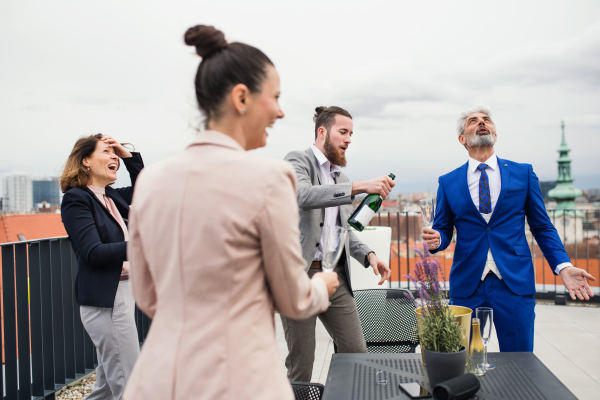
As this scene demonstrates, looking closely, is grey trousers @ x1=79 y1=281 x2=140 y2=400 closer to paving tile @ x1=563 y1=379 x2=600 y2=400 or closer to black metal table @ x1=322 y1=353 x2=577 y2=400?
black metal table @ x1=322 y1=353 x2=577 y2=400

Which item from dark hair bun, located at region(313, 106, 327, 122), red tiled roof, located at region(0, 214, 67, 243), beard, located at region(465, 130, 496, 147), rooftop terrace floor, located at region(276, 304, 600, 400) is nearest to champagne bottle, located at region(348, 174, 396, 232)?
beard, located at region(465, 130, 496, 147)

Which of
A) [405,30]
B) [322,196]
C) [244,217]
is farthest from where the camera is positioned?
[405,30]

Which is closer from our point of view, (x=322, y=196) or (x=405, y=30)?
(x=322, y=196)

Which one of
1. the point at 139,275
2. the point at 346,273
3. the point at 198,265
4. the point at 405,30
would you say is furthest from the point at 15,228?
the point at 405,30

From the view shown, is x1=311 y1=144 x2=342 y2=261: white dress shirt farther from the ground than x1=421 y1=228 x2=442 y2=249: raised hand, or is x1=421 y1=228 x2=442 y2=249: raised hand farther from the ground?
x1=311 y1=144 x2=342 y2=261: white dress shirt

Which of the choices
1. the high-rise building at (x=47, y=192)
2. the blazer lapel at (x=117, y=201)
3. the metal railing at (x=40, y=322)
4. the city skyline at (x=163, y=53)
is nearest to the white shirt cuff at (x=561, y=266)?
the city skyline at (x=163, y=53)

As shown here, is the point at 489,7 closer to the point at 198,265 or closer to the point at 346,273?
the point at 346,273

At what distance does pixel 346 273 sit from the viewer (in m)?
2.36

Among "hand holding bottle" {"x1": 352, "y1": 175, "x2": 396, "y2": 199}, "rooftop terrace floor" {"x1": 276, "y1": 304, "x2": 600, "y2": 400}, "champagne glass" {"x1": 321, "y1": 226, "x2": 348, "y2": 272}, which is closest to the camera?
"champagne glass" {"x1": 321, "y1": 226, "x2": 348, "y2": 272}

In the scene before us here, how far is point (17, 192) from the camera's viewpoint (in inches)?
286

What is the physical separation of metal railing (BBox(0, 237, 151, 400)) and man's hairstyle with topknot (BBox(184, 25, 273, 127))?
234 cm

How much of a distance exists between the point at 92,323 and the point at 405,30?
1037 cm

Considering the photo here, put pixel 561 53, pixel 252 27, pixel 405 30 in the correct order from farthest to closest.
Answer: pixel 561 53 < pixel 405 30 < pixel 252 27

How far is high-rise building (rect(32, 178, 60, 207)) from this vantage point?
8.00ft
